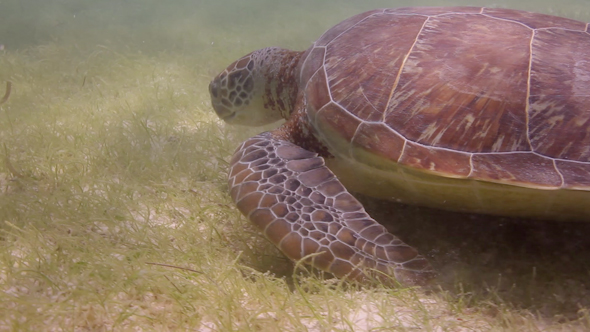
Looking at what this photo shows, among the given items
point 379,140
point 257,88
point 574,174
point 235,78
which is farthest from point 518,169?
point 235,78

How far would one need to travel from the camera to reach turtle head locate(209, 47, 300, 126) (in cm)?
309

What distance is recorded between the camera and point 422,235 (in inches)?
80.7

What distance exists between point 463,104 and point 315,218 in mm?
980

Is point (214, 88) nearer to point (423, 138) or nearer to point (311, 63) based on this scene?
point (311, 63)

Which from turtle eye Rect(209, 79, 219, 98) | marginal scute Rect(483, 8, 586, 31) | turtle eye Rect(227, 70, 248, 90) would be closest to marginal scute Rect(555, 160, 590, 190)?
marginal scute Rect(483, 8, 586, 31)

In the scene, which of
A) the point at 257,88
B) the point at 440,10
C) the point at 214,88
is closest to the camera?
the point at 440,10

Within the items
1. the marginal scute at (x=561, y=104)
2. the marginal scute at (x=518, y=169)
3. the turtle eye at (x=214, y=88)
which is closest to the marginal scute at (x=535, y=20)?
the marginal scute at (x=561, y=104)

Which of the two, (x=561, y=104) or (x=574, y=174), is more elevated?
(x=561, y=104)

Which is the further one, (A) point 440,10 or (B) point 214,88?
(B) point 214,88

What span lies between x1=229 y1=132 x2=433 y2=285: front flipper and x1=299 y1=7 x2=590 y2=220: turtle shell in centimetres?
27

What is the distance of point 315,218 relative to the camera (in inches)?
72.5

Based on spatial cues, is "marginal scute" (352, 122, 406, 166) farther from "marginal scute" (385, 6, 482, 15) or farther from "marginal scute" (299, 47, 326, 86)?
"marginal scute" (385, 6, 482, 15)

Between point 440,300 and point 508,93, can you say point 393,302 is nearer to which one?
point 440,300

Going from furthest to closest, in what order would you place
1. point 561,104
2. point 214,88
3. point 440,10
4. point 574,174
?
1. point 214,88
2. point 440,10
3. point 561,104
4. point 574,174
